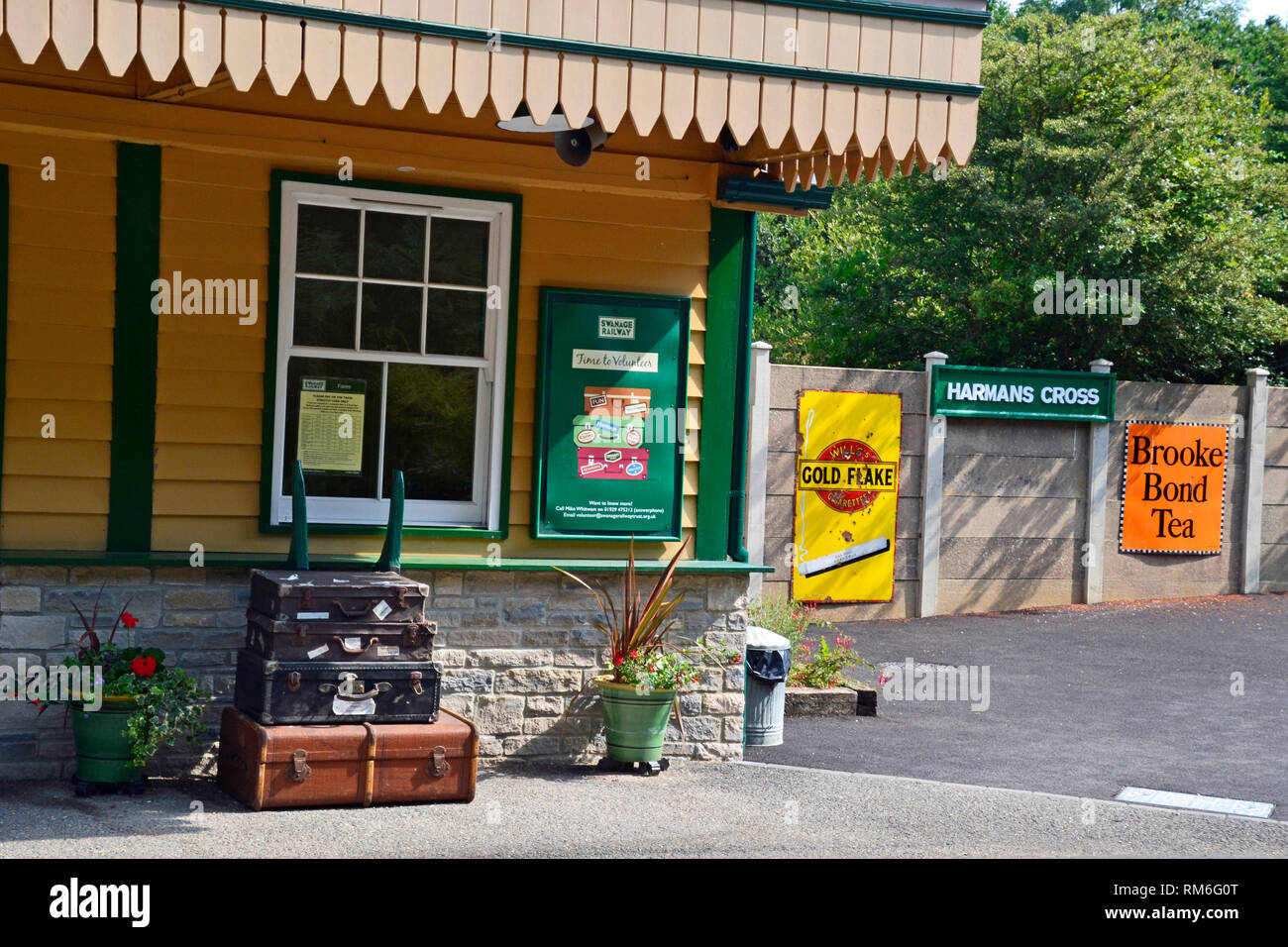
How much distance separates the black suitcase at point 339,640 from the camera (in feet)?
21.8

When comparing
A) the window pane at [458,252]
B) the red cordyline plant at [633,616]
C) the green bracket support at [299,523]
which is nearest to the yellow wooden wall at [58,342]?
the green bracket support at [299,523]

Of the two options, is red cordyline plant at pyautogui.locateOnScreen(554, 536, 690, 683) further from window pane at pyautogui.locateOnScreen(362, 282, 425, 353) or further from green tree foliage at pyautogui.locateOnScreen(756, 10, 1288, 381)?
green tree foliage at pyautogui.locateOnScreen(756, 10, 1288, 381)

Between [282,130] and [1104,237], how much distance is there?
12.3 m

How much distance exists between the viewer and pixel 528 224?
7.75 metres

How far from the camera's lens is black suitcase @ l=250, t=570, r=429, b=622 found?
6.63 metres

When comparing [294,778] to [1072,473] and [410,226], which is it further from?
[1072,473]

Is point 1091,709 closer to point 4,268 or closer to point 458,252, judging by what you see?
point 458,252

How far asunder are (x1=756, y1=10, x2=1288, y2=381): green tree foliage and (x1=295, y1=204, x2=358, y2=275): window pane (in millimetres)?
11730

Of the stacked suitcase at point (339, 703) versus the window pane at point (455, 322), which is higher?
the window pane at point (455, 322)

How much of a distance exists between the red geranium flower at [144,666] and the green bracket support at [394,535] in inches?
46.1

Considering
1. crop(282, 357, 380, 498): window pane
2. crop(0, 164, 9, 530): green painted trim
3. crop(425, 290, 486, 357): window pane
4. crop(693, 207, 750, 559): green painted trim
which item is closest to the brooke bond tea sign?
crop(693, 207, 750, 559): green painted trim

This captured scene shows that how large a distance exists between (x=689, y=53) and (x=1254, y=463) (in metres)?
11.7

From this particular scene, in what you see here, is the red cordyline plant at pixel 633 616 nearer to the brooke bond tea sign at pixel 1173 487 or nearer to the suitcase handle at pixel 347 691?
the suitcase handle at pixel 347 691

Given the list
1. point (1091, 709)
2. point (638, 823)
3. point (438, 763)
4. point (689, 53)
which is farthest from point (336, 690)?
point (1091, 709)
